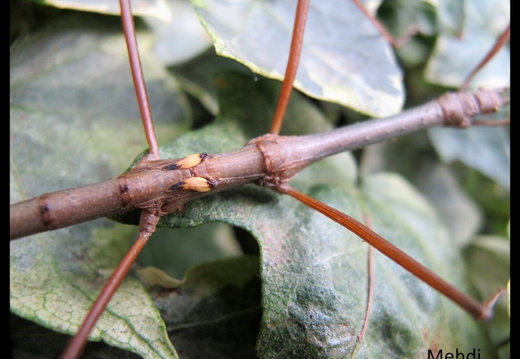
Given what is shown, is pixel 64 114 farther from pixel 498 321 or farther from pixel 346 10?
pixel 498 321

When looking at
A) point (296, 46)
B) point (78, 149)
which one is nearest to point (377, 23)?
point (296, 46)

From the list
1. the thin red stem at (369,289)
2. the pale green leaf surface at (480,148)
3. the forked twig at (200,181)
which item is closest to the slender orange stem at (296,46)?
the forked twig at (200,181)

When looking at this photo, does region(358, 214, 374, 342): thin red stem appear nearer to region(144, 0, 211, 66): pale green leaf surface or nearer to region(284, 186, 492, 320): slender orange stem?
region(284, 186, 492, 320): slender orange stem

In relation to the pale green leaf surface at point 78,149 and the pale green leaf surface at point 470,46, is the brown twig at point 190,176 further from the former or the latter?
the pale green leaf surface at point 470,46

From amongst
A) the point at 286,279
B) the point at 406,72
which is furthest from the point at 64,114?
the point at 406,72

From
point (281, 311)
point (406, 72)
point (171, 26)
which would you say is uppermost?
point (406, 72)

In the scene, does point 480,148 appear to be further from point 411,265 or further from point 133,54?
point 133,54

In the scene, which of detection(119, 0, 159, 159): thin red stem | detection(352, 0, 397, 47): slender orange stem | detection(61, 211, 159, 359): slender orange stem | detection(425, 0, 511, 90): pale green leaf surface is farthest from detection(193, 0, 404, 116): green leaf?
detection(61, 211, 159, 359): slender orange stem
